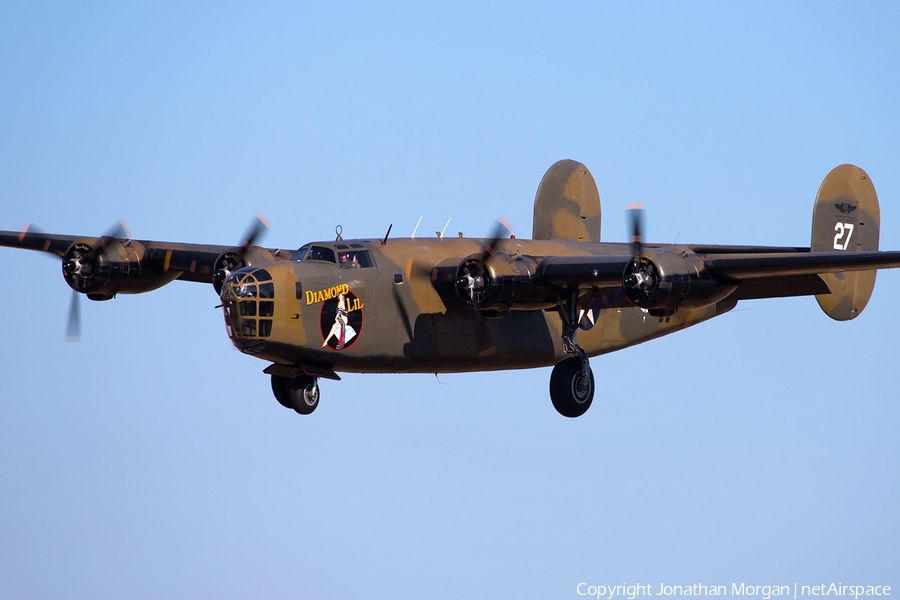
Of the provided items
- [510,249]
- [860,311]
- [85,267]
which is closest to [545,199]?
[510,249]

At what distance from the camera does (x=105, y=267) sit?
2803 cm

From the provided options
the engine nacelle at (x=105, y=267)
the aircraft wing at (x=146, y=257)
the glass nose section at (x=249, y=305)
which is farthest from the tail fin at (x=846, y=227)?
the engine nacelle at (x=105, y=267)

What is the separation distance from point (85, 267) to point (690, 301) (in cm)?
1179

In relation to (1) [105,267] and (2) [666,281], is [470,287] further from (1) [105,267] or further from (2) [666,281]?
(1) [105,267]

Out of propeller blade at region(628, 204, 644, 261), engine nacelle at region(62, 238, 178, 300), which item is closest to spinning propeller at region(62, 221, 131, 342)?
engine nacelle at region(62, 238, 178, 300)

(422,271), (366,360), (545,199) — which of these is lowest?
(366,360)

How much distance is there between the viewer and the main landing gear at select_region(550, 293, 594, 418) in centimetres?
2667

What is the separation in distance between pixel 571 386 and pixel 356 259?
4.80m

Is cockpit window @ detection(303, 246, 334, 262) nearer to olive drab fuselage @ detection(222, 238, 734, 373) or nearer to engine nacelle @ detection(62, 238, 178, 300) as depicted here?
olive drab fuselage @ detection(222, 238, 734, 373)

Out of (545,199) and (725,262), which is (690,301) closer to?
(725,262)

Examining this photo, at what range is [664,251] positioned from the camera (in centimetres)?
2467

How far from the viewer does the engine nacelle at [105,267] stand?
28.1 metres

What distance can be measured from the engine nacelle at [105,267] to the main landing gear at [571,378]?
27.5ft

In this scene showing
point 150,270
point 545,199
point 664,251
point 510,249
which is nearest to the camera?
point 664,251
